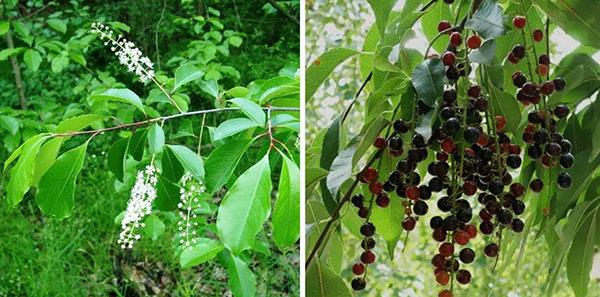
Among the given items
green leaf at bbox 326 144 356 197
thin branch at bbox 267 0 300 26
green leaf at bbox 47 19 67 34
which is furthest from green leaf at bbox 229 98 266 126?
green leaf at bbox 47 19 67 34

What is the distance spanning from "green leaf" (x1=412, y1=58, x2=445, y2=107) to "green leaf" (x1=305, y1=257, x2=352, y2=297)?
18 centimetres

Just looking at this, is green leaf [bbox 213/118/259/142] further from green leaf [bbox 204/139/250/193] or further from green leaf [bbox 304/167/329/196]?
green leaf [bbox 304/167/329/196]

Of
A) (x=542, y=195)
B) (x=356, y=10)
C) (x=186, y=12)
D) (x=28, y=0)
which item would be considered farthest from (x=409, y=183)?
(x=28, y=0)

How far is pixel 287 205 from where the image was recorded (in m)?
0.76

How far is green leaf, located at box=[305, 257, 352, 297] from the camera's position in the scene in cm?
64

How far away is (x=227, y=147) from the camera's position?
32.4 inches

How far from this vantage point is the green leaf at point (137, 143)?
0.92m

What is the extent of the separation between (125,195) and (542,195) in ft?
2.97

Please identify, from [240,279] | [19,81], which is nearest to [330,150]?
[240,279]

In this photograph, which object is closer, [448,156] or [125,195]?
[448,156]

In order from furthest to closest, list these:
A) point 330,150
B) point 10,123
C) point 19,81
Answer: point 19,81 < point 10,123 < point 330,150

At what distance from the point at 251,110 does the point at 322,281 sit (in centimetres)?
24

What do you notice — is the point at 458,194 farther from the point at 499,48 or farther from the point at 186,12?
the point at 186,12

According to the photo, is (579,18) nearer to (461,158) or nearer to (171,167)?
(461,158)
